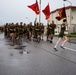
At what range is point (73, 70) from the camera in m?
8.57

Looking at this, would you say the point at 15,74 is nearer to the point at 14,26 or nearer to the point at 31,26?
the point at 14,26

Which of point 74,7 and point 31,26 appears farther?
point 74,7

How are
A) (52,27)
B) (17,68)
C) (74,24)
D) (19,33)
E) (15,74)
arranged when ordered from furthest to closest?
(74,24), (19,33), (52,27), (17,68), (15,74)

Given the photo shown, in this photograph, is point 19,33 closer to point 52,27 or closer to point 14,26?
point 14,26

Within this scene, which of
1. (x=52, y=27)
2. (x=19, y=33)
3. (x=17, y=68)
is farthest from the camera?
(x=19, y=33)

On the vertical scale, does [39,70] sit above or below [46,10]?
below

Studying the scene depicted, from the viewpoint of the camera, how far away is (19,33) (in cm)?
2980

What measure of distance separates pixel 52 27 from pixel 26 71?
18.1 meters

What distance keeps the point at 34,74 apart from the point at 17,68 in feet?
4.03

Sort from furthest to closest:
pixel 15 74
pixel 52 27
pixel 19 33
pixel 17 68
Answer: pixel 19 33
pixel 52 27
pixel 17 68
pixel 15 74

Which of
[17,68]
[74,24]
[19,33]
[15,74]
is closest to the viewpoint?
[15,74]

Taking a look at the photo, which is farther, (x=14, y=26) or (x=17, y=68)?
(x=14, y=26)

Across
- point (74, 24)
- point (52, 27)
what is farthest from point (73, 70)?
point (74, 24)

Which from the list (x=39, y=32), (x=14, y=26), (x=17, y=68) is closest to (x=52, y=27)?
(x=39, y=32)
